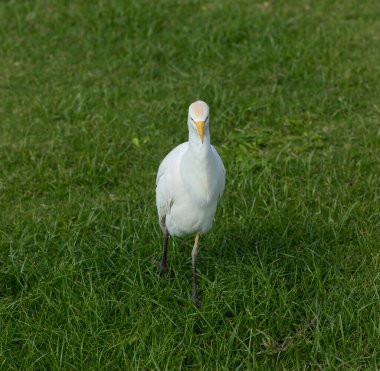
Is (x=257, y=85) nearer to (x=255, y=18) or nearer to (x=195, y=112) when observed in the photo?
(x=255, y=18)

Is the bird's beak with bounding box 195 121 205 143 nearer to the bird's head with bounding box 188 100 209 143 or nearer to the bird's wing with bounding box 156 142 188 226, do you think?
the bird's head with bounding box 188 100 209 143

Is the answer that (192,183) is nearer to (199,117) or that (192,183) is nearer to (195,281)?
(199,117)

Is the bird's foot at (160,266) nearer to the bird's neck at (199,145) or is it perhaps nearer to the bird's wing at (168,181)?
the bird's wing at (168,181)

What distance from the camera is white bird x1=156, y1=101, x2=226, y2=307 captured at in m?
3.45

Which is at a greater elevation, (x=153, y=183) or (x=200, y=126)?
(x=200, y=126)

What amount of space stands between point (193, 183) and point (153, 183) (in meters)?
1.48

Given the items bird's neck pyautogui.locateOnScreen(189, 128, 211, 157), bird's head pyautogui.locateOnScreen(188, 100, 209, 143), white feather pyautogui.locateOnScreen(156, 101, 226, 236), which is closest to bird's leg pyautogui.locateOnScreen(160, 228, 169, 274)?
white feather pyautogui.locateOnScreen(156, 101, 226, 236)

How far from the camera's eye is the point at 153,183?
16.6 ft

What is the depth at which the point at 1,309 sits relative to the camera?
382 cm

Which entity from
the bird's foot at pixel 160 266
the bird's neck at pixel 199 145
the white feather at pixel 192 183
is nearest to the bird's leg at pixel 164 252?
the bird's foot at pixel 160 266

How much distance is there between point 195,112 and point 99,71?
3362mm

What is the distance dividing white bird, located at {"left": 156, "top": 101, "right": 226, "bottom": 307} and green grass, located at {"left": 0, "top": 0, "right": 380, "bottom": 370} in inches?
13.2

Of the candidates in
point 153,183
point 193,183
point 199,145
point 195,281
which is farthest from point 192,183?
point 153,183

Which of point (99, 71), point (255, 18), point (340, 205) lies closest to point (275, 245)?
point (340, 205)
